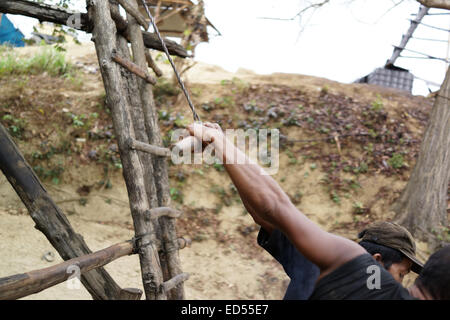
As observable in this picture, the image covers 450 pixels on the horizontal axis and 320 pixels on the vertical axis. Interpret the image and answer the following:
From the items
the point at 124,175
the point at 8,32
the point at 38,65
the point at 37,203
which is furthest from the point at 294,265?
the point at 8,32

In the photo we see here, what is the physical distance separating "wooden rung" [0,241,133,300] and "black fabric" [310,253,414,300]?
1.56 metres

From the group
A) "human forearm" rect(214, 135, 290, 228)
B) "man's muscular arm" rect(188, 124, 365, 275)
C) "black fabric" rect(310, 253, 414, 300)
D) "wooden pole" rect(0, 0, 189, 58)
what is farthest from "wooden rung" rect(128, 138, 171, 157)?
"black fabric" rect(310, 253, 414, 300)

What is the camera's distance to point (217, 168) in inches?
296

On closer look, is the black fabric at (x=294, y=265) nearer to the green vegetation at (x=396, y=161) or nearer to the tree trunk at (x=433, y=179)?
Result: the tree trunk at (x=433, y=179)

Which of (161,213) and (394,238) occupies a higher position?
(394,238)

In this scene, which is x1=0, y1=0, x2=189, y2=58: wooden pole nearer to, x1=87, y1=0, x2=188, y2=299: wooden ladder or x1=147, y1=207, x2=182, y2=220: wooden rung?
x1=87, y1=0, x2=188, y2=299: wooden ladder

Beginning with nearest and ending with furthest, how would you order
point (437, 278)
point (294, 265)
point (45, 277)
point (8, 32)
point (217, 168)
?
point (437, 278) → point (294, 265) → point (45, 277) → point (217, 168) → point (8, 32)

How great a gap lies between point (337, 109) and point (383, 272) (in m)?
7.77

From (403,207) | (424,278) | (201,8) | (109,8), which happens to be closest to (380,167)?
(403,207)

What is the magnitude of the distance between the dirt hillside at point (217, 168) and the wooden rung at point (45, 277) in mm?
2494

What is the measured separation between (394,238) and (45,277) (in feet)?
5.89

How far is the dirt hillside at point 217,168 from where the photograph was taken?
5730mm

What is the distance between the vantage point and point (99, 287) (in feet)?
9.83

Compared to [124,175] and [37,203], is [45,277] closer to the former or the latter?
[37,203]
